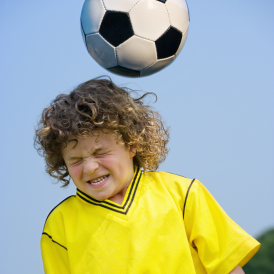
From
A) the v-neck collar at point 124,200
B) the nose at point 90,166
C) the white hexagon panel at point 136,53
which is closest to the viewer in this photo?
the nose at point 90,166

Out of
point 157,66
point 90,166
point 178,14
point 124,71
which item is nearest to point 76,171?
point 90,166

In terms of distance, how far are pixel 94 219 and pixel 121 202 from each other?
0.52ft

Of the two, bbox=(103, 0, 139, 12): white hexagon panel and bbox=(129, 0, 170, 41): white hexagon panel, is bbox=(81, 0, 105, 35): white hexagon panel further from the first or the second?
bbox=(129, 0, 170, 41): white hexagon panel

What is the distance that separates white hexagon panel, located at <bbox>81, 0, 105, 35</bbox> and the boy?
0.30 metres

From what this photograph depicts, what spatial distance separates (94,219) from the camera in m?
1.74

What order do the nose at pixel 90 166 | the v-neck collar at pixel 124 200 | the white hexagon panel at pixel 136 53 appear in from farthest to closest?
the white hexagon panel at pixel 136 53, the v-neck collar at pixel 124 200, the nose at pixel 90 166

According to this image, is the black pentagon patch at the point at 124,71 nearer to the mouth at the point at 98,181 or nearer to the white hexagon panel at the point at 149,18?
the white hexagon panel at the point at 149,18

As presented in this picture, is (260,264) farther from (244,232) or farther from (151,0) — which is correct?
(151,0)

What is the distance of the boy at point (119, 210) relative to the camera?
5.42 feet

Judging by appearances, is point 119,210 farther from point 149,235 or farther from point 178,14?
point 178,14

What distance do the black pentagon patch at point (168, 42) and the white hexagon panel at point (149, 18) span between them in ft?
0.10

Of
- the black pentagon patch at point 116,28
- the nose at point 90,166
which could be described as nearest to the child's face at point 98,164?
the nose at point 90,166

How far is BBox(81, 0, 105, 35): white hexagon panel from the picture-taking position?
1837 mm

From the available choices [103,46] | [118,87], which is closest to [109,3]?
[103,46]
